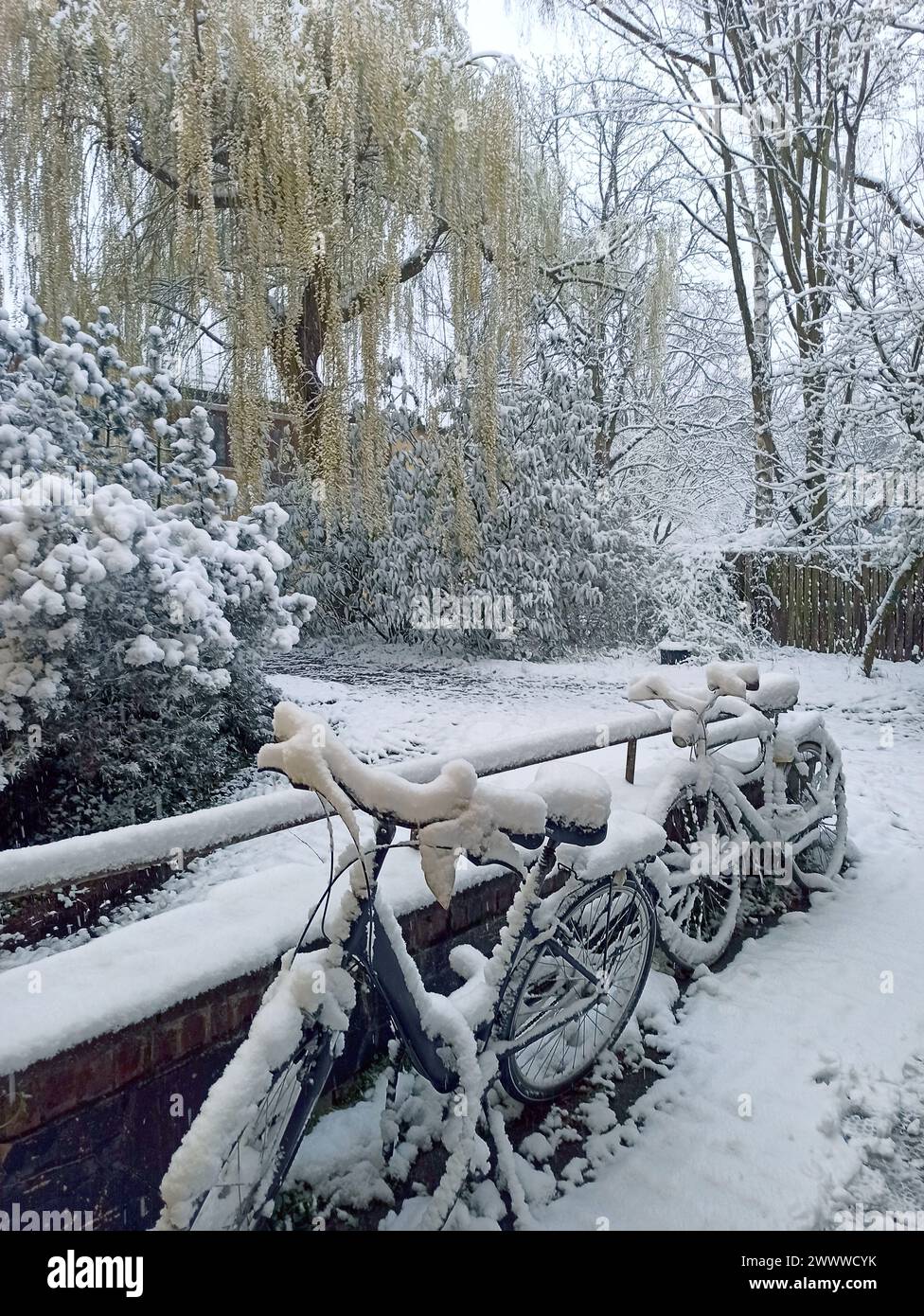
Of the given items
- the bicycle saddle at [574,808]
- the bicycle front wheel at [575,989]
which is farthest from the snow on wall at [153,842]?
the bicycle front wheel at [575,989]

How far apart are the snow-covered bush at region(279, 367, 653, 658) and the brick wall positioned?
22.4ft

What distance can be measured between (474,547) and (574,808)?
644cm

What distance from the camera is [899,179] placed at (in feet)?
31.1

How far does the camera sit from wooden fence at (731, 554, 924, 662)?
35.0 feet

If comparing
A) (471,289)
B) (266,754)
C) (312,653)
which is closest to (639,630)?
(312,653)

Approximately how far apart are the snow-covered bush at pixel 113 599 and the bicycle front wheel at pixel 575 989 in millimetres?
2512

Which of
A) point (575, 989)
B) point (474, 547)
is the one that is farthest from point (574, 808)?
point (474, 547)

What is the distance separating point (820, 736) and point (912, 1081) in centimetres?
195

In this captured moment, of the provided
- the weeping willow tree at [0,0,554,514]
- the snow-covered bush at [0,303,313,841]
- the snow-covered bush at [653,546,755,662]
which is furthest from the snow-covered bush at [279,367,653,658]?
the snow-covered bush at [0,303,313,841]

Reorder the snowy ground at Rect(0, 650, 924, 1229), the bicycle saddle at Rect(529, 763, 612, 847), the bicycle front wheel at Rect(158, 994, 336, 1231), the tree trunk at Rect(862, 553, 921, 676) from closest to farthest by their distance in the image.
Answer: the bicycle front wheel at Rect(158, 994, 336, 1231) → the snowy ground at Rect(0, 650, 924, 1229) → the bicycle saddle at Rect(529, 763, 612, 847) → the tree trunk at Rect(862, 553, 921, 676)

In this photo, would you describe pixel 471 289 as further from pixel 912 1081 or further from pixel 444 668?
pixel 912 1081

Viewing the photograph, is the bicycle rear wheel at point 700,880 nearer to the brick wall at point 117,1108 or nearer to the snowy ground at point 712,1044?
the snowy ground at point 712,1044

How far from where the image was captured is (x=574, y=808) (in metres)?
1.94

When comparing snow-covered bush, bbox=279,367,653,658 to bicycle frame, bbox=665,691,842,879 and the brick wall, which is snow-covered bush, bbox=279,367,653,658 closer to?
bicycle frame, bbox=665,691,842,879
